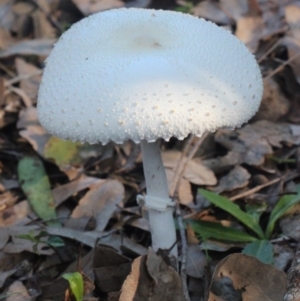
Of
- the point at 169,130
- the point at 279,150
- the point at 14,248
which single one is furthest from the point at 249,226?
the point at 14,248

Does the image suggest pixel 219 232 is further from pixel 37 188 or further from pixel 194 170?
pixel 37 188

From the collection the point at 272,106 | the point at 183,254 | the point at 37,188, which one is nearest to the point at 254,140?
the point at 272,106

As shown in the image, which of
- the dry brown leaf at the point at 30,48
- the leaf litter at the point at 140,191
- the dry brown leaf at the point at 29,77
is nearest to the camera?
the leaf litter at the point at 140,191

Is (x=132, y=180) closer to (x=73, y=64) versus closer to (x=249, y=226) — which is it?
(x=249, y=226)

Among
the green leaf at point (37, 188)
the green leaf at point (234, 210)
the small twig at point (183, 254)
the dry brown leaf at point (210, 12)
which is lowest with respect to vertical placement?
the green leaf at point (37, 188)

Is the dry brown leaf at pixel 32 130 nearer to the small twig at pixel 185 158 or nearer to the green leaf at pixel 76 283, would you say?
the small twig at pixel 185 158

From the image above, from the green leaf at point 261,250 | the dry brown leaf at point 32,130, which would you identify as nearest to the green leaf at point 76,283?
the green leaf at point 261,250

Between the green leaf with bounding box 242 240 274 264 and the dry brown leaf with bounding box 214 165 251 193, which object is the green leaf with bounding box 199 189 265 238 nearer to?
the green leaf with bounding box 242 240 274 264
